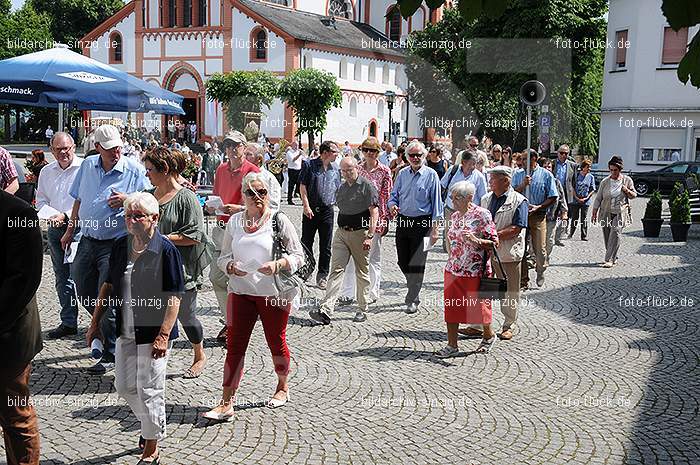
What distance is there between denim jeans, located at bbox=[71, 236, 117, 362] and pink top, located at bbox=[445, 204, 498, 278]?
3.15 m

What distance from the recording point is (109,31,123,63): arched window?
60156mm

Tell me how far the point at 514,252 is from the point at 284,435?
3.66 metres

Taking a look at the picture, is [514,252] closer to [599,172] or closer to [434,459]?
[434,459]

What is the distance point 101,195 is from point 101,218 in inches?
7.8

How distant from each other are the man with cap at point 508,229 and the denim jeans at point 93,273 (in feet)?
12.5

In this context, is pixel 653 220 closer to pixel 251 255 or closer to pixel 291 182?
pixel 291 182

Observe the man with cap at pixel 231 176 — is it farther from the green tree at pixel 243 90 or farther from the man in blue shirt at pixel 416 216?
the green tree at pixel 243 90

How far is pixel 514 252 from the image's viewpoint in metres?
8.12

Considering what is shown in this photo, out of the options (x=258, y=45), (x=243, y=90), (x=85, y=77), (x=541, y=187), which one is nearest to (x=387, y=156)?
(x=541, y=187)

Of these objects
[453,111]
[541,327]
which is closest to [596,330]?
[541,327]

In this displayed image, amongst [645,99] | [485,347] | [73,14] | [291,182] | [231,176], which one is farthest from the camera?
[73,14]

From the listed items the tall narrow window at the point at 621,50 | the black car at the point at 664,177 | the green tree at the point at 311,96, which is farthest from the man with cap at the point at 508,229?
the green tree at the point at 311,96

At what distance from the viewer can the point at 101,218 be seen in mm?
6766

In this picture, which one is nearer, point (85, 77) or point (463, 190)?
point (463, 190)
